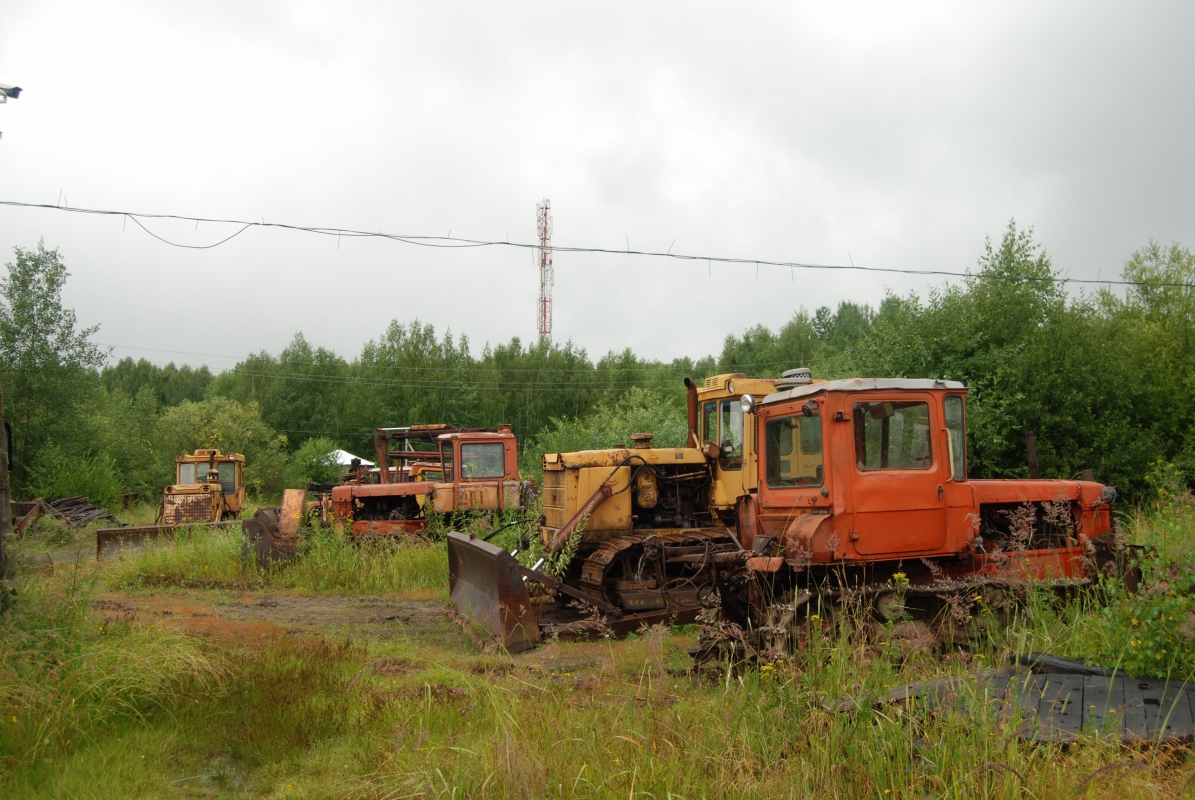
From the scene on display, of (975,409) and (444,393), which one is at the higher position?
(444,393)

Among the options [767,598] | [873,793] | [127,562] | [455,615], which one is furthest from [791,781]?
[127,562]

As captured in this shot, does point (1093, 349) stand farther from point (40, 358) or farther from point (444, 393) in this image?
point (444, 393)

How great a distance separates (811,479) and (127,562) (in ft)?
37.7

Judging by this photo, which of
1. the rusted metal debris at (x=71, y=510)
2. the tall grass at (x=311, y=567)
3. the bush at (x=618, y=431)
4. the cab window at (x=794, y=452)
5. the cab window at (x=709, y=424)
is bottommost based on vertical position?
the tall grass at (x=311, y=567)

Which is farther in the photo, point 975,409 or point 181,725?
point 975,409

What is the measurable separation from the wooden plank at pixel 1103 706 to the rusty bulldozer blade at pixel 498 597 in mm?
4512

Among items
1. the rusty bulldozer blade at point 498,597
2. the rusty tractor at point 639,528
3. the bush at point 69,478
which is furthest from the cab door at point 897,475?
the bush at point 69,478

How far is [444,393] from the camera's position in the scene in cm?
4628

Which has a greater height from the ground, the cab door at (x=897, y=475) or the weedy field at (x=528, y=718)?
the cab door at (x=897, y=475)

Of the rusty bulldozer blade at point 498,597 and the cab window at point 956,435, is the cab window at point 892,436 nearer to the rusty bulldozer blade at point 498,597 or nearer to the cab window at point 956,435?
the cab window at point 956,435

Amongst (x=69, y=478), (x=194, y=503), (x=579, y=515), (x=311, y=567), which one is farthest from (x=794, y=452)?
(x=69, y=478)

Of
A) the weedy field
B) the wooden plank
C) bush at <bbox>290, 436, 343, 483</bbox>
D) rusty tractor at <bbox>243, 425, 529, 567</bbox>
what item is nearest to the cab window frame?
the weedy field

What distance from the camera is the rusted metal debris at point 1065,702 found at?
12.4ft

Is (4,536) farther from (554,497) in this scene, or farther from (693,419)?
(693,419)
